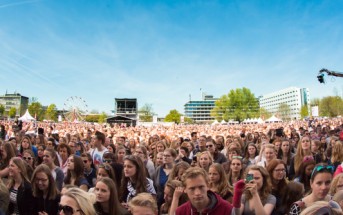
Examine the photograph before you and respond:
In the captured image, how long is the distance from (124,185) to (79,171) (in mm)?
1007

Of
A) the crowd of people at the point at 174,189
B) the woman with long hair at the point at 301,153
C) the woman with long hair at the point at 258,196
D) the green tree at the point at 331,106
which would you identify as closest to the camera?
the crowd of people at the point at 174,189

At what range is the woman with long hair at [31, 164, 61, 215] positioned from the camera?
3693 millimetres

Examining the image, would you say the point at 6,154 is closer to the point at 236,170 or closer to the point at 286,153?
the point at 236,170

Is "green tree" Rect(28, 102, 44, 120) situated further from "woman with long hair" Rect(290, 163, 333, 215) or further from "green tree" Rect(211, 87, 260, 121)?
"woman with long hair" Rect(290, 163, 333, 215)

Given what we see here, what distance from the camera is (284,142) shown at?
711 cm

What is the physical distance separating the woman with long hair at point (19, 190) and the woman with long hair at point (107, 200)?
1202 mm

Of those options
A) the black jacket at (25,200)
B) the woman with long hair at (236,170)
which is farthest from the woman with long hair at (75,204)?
the woman with long hair at (236,170)

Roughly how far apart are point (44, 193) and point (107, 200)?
1.14 meters

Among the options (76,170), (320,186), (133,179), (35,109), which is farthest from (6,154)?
(35,109)

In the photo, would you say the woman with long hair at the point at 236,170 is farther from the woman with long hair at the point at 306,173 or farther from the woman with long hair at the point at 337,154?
the woman with long hair at the point at 337,154

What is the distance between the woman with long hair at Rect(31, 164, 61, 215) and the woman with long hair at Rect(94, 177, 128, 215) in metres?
0.86

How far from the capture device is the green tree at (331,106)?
73525 millimetres

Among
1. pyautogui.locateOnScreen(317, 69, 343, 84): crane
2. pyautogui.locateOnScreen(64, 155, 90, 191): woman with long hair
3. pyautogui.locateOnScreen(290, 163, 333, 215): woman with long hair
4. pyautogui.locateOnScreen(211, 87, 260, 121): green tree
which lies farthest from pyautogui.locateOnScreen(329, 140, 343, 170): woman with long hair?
pyautogui.locateOnScreen(211, 87, 260, 121): green tree

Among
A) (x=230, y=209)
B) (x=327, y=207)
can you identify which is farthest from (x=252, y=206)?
(x=327, y=207)
